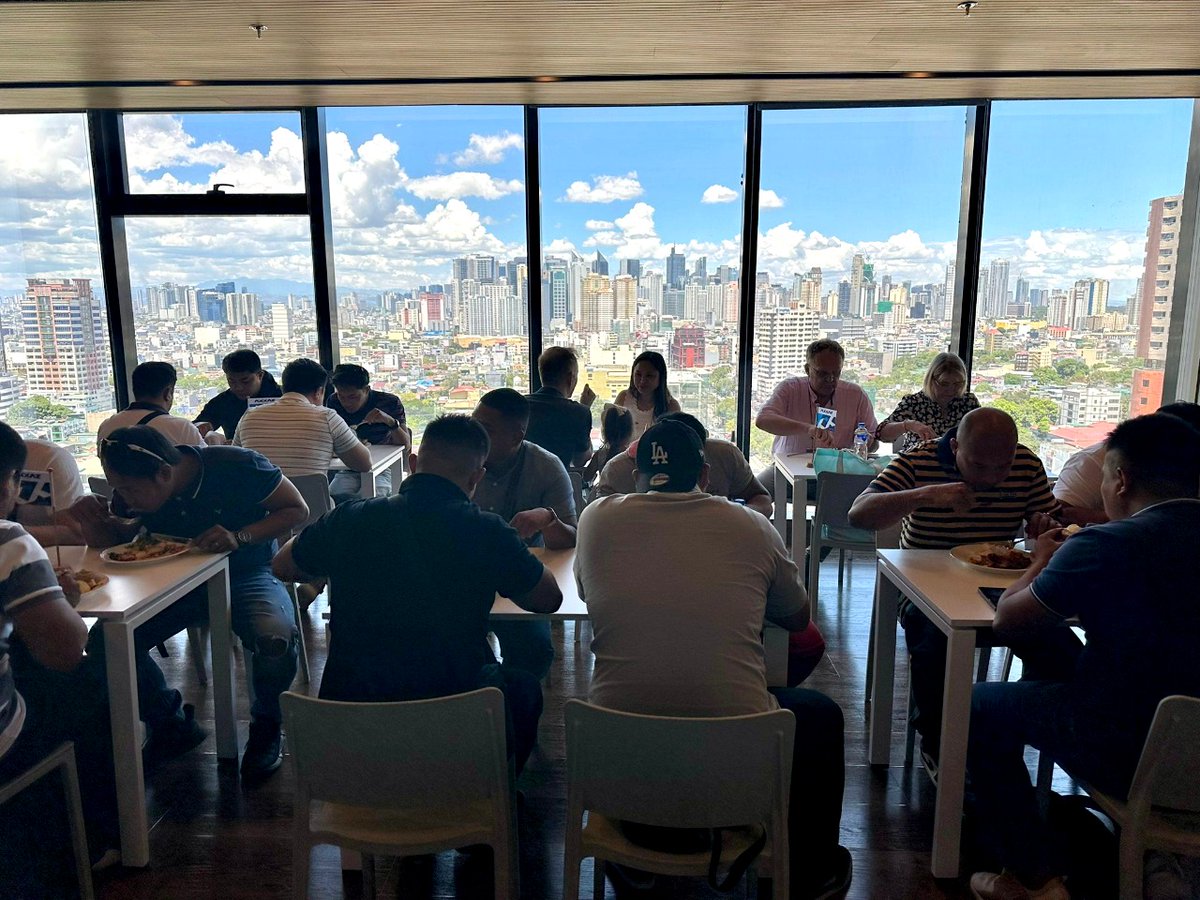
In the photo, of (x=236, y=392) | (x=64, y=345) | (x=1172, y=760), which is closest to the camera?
(x=1172, y=760)

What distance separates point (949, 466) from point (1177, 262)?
12.5ft

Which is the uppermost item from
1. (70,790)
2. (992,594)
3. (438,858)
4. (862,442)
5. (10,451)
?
(10,451)

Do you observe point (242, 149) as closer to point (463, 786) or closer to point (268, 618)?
point (268, 618)

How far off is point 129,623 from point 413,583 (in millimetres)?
948

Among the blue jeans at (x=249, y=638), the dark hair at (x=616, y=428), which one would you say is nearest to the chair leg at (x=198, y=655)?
the blue jeans at (x=249, y=638)

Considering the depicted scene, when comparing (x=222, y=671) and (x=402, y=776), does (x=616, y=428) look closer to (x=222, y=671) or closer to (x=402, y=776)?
(x=222, y=671)

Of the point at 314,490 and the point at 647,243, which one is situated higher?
the point at 647,243

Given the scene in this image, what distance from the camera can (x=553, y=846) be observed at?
254 cm

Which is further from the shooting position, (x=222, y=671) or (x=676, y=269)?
(x=676, y=269)

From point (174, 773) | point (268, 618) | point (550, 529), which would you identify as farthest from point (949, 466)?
point (174, 773)

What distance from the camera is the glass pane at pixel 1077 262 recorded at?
5.35 meters

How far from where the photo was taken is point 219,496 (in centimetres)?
289

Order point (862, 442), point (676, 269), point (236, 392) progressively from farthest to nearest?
point (676, 269), point (236, 392), point (862, 442)

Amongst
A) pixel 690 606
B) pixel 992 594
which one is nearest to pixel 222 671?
pixel 690 606
